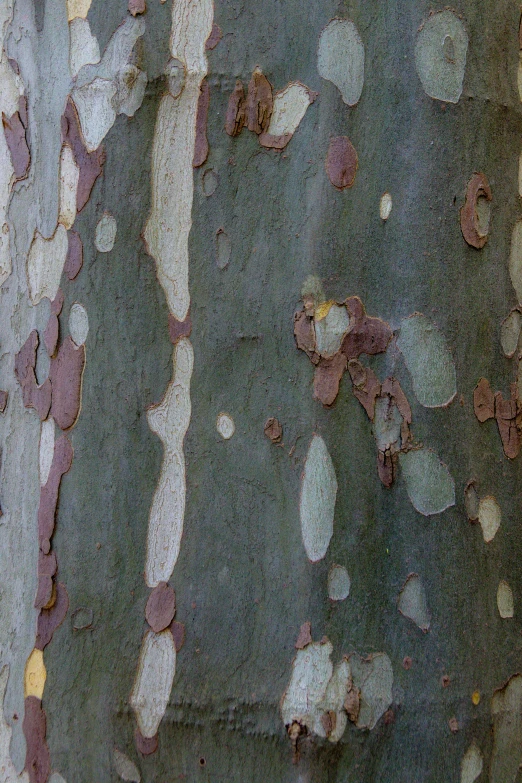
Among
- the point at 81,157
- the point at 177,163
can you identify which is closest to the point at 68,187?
the point at 81,157

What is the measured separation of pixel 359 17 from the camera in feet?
3.34

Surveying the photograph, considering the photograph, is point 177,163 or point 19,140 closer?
point 177,163

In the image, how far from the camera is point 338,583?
96 centimetres

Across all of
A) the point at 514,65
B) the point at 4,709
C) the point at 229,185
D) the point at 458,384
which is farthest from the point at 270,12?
the point at 4,709

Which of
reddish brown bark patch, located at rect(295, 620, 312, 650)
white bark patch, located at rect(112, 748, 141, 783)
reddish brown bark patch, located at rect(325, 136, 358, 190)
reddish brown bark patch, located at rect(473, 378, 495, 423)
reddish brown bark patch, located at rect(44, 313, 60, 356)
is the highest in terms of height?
reddish brown bark patch, located at rect(325, 136, 358, 190)

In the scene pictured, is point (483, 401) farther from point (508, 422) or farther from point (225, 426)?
point (225, 426)

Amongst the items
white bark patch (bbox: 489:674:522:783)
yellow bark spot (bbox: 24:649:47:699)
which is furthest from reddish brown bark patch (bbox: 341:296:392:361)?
yellow bark spot (bbox: 24:649:47:699)

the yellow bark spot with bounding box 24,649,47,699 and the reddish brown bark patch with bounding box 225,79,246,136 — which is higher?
the reddish brown bark patch with bounding box 225,79,246,136

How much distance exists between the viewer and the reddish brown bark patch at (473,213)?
40.3 inches

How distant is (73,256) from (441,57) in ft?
1.83

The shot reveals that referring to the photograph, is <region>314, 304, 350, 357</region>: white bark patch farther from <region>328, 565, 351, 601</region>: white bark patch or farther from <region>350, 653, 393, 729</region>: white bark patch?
<region>350, 653, 393, 729</region>: white bark patch

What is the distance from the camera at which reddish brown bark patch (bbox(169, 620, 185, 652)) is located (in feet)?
3.23

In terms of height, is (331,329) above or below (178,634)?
above

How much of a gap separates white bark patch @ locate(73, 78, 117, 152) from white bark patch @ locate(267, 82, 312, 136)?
23 cm
